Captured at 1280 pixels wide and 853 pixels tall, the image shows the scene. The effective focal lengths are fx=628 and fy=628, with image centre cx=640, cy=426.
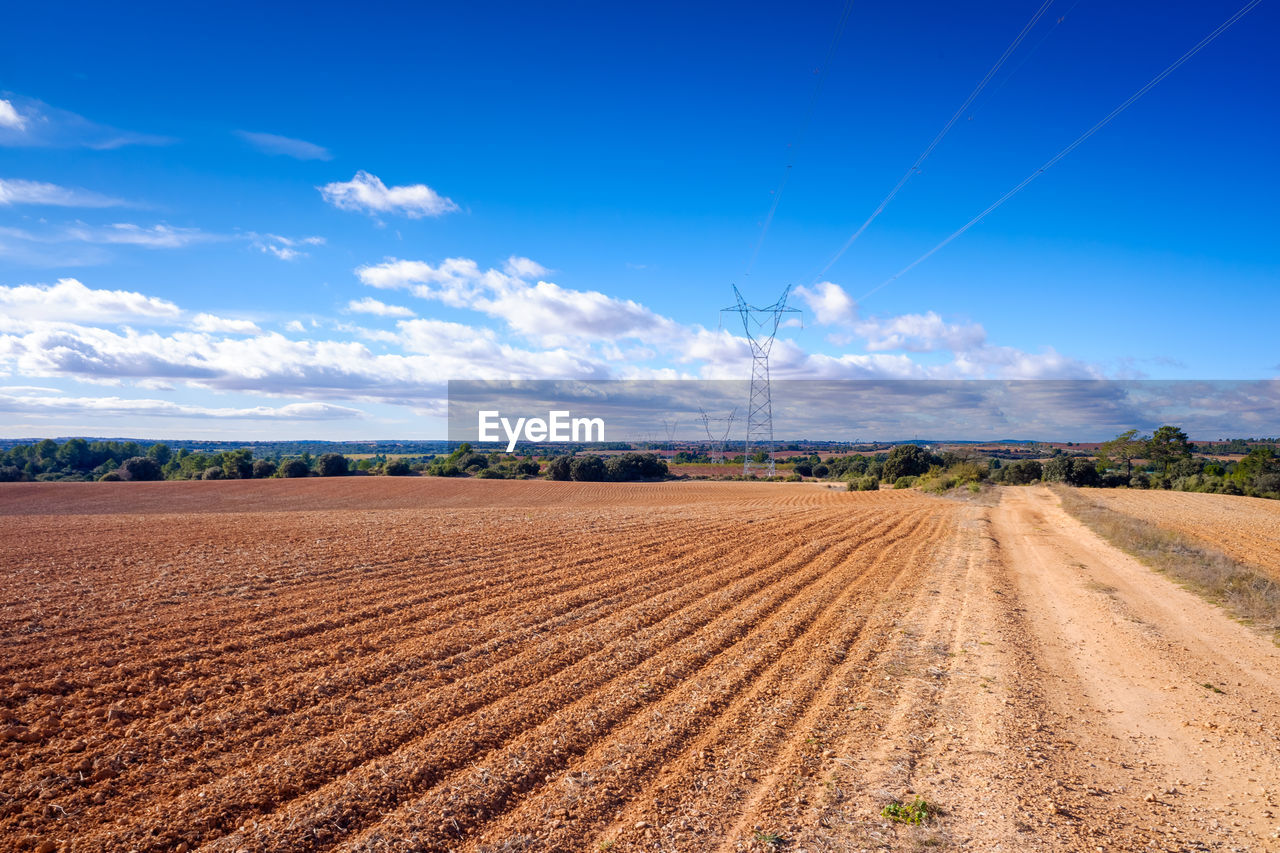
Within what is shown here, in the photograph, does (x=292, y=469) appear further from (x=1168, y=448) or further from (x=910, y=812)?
(x=1168, y=448)

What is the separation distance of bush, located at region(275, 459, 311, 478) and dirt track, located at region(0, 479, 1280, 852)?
204 ft

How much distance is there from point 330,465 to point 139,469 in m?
18.4

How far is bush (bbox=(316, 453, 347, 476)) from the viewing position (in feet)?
246

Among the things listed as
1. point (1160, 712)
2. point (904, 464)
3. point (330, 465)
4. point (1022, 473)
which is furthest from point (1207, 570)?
point (330, 465)

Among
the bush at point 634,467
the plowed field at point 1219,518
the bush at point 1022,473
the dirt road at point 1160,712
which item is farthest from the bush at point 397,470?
the dirt road at point 1160,712

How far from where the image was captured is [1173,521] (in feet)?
99.6

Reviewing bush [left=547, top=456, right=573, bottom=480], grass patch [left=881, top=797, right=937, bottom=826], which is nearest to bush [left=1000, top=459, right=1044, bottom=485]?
bush [left=547, top=456, right=573, bottom=480]

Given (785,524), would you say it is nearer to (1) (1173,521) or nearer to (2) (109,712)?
(1) (1173,521)

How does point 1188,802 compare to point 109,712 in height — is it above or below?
below

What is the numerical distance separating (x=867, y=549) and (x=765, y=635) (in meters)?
11.3

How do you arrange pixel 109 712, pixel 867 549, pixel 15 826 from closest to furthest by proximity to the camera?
pixel 15 826 → pixel 109 712 → pixel 867 549

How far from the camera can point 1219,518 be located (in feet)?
107

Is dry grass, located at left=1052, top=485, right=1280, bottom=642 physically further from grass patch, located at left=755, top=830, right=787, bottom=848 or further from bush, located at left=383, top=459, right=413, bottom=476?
bush, located at left=383, top=459, right=413, bottom=476

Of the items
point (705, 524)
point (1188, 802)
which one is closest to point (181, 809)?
point (1188, 802)
